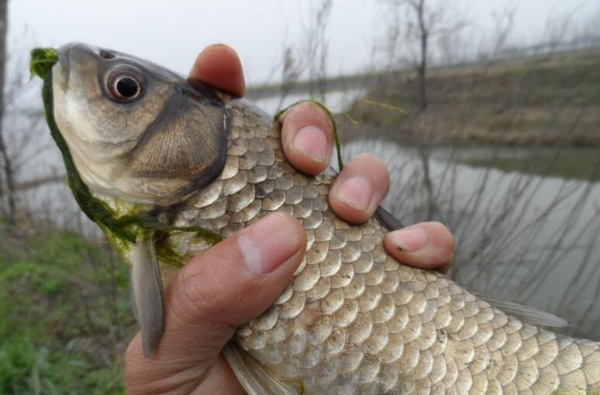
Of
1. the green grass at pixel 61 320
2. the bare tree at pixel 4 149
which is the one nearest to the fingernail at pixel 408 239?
the green grass at pixel 61 320

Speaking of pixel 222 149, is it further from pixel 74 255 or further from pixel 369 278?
pixel 74 255

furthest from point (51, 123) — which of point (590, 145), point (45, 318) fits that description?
point (590, 145)

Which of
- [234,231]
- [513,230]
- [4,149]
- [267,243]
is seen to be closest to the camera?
[267,243]

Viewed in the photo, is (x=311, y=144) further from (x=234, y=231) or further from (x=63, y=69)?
(x=63, y=69)

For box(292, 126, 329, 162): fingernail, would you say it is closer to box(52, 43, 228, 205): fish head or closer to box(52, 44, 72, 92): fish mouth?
box(52, 43, 228, 205): fish head

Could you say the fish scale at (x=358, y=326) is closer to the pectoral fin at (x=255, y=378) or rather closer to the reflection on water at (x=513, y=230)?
the pectoral fin at (x=255, y=378)

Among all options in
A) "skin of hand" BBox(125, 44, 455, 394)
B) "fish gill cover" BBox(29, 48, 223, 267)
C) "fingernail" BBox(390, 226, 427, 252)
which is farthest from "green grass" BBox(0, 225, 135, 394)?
"fingernail" BBox(390, 226, 427, 252)

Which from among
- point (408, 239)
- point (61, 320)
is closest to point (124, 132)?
point (408, 239)
